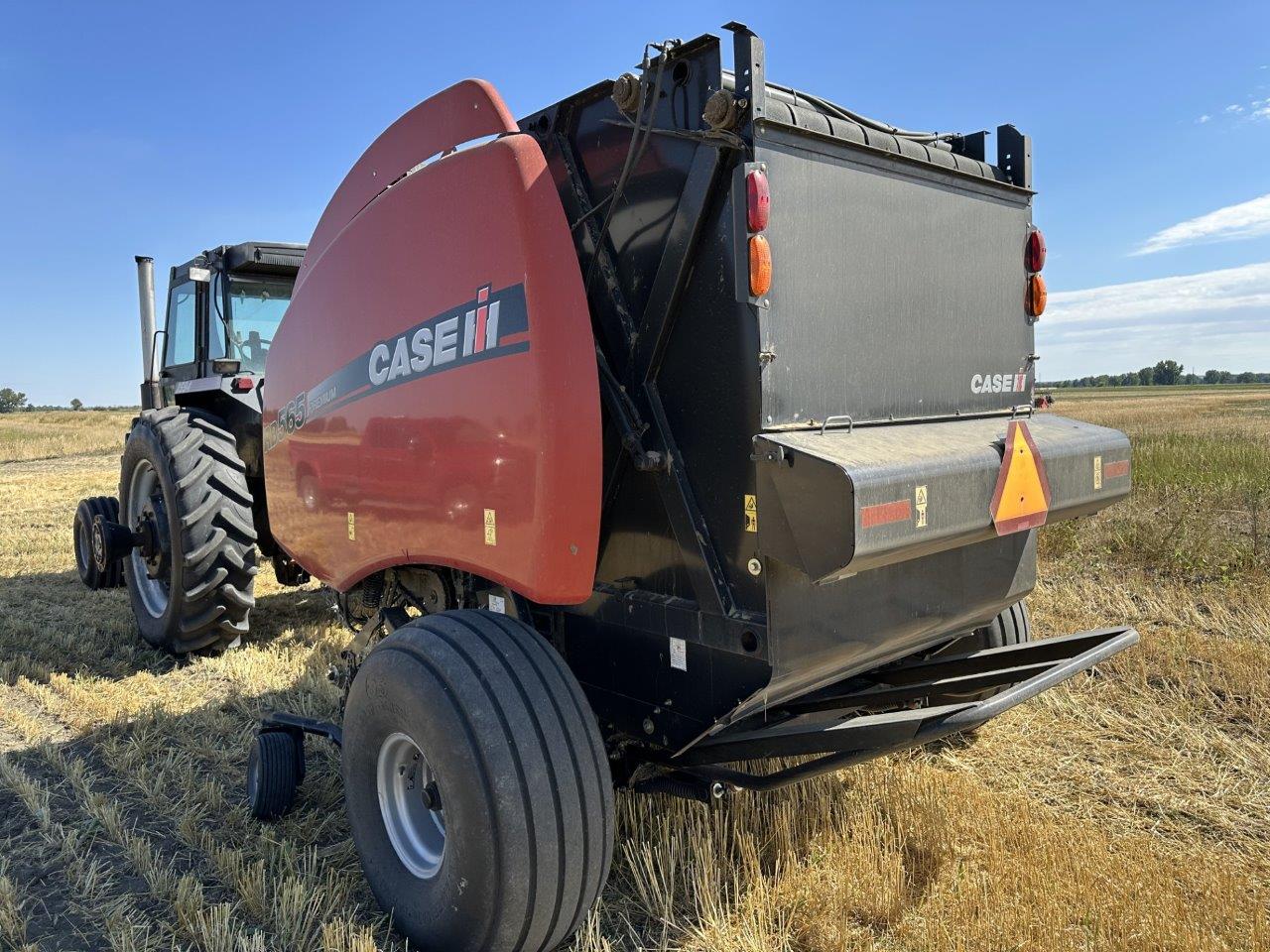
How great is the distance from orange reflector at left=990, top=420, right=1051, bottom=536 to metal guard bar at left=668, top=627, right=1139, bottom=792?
1.42 ft

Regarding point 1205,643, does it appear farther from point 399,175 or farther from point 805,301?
point 399,175

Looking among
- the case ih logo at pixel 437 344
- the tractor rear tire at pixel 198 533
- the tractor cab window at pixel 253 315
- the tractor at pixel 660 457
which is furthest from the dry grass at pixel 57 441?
the tractor at pixel 660 457

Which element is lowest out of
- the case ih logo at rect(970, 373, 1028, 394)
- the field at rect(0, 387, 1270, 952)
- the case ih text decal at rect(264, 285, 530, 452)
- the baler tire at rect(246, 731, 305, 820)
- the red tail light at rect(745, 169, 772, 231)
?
the field at rect(0, 387, 1270, 952)

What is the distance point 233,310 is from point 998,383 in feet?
15.4

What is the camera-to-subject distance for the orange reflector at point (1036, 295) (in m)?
3.06

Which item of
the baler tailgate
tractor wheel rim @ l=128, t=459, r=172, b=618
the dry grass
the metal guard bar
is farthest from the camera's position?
the dry grass

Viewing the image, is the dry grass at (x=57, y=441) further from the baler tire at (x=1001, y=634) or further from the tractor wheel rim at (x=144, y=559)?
the baler tire at (x=1001, y=634)

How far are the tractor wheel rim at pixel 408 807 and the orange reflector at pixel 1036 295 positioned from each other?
245cm

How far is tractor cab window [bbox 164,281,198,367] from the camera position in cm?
604

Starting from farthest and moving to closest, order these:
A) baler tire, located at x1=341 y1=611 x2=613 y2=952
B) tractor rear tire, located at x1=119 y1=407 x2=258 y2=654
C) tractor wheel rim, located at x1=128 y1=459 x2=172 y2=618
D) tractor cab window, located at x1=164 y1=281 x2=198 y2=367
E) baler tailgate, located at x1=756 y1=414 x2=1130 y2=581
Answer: tractor cab window, located at x1=164 y1=281 x2=198 y2=367 → tractor wheel rim, located at x1=128 y1=459 x2=172 y2=618 → tractor rear tire, located at x1=119 y1=407 x2=258 y2=654 → baler tire, located at x1=341 y1=611 x2=613 y2=952 → baler tailgate, located at x1=756 y1=414 x2=1130 y2=581

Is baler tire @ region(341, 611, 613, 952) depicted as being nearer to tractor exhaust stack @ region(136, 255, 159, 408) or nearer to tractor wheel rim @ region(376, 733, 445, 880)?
tractor wheel rim @ region(376, 733, 445, 880)

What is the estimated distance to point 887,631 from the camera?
2574 mm

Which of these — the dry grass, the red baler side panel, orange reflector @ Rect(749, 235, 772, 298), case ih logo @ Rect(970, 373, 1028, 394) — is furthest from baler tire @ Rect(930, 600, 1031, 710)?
the dry grass

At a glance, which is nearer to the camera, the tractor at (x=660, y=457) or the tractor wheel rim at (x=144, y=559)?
the tractor at (x=660, y=457)
